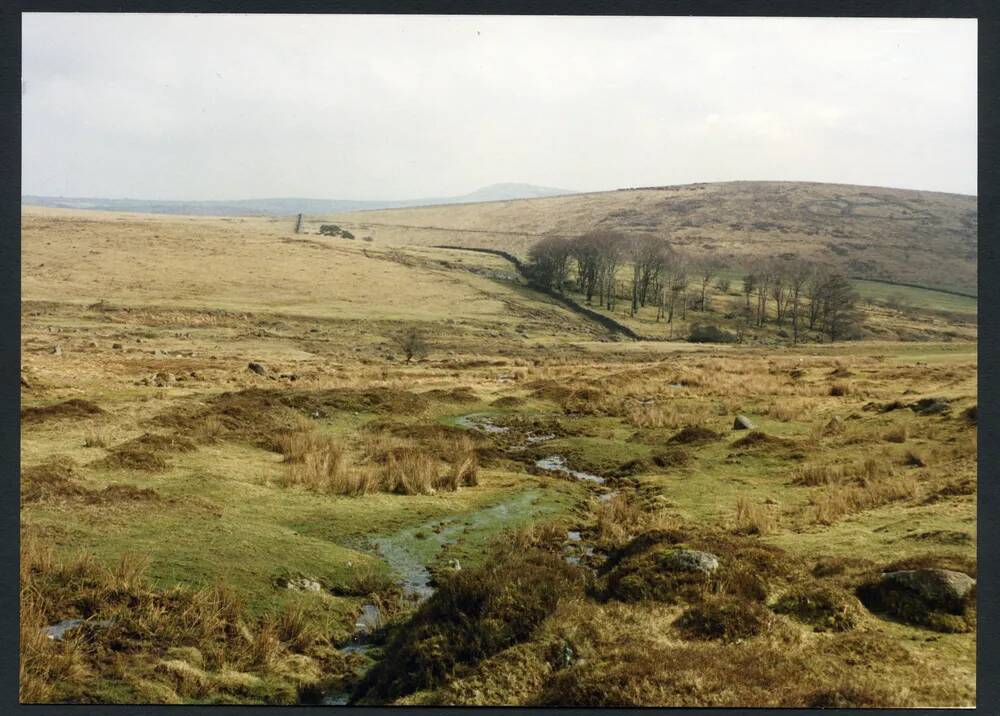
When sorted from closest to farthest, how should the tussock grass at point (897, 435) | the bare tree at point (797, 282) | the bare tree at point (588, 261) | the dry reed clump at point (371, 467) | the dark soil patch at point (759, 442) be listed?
the dry reed clump at point (371, 467), the tussock grass at point (897, 435), the dark soil patch at point (759, 442), the bare tree at point (797, 282), the bare tree at point (588, 261)

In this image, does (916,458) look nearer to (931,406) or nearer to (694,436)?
(931,406)

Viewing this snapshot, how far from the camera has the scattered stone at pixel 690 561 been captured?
12.0 metres

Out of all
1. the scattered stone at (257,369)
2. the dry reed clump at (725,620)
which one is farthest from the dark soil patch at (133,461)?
the scattered stone at (257,369)

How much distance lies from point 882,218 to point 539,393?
15403 centimetres

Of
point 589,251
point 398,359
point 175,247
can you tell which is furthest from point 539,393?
point 175,247

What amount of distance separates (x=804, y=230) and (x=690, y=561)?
170m

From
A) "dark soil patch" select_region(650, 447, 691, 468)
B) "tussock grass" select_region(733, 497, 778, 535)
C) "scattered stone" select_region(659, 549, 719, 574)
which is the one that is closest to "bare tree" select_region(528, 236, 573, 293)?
"dark soil patch" select_region(650, 447, 691, 468)

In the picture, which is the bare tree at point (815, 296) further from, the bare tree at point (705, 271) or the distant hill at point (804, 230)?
the distant hill at point (804, 230)

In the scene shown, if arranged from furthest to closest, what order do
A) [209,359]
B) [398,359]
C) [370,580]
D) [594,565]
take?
[398,359] → [209,359] → [594,565] → [370,580]

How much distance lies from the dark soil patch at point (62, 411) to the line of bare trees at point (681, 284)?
7157 cm

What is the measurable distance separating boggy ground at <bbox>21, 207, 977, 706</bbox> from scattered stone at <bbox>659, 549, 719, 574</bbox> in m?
0.18
